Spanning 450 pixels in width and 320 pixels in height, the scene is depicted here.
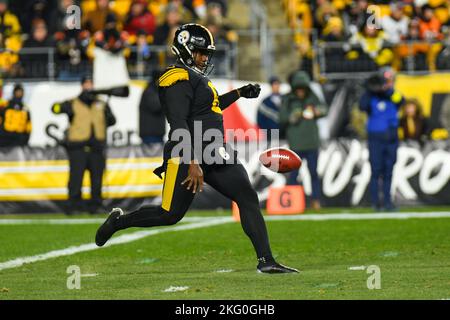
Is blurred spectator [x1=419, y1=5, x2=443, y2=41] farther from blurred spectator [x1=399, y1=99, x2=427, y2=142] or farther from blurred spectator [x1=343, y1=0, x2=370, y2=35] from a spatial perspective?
blurred spectator [x1=399, y1=99, x2=427, y2=142]

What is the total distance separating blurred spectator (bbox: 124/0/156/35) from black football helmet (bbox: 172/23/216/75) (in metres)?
13.7

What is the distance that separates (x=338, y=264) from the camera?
11203mm

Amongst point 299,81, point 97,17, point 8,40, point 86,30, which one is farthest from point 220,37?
point 8,40

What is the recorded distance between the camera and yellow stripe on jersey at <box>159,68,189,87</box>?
9969 mm

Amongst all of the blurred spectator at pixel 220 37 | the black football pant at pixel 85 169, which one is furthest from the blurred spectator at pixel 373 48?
the black football pant at pixel 85 169

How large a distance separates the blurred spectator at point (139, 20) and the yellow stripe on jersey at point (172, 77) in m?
13.9

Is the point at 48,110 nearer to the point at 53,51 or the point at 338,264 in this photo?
the point at 53,51

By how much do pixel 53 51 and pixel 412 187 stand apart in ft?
25.0

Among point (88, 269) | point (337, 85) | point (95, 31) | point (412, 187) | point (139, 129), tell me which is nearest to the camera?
point (88, 269)

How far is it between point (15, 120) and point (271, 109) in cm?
439

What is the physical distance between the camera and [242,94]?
1030 centimetres

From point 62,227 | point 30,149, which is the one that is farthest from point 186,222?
point 30,149

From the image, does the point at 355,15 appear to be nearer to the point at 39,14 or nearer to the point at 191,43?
the point at 39,14

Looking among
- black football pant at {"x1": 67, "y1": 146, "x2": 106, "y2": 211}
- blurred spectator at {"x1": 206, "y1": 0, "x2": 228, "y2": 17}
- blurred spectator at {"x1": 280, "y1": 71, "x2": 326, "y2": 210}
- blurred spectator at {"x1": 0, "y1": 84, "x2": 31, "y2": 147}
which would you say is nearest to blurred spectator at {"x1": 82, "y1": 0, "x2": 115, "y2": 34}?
blurred spectator at {"x1": 206, "y1": 0, "x2": 228, "y2": 17}
